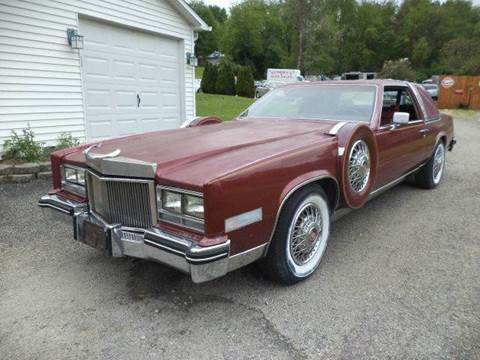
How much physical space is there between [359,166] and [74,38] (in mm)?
6409

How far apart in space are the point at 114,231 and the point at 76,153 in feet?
3.74

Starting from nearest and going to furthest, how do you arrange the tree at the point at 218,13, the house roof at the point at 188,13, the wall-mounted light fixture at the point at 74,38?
the wall-mounted light fixture at the point at 74,38
the house roof at the point at 188,13
the tree at the point at 218,13

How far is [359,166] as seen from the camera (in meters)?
3.43

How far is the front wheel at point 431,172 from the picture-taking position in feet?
18.7

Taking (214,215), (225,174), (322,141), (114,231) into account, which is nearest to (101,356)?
(114,231)

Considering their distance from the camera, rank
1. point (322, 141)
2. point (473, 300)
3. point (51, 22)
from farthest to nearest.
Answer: point (51, 22) → point (322, 141) → point (473, 300)

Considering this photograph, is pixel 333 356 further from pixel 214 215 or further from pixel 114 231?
pixel 114 231

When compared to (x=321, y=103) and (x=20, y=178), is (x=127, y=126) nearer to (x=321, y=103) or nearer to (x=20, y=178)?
(x=20, y=178)

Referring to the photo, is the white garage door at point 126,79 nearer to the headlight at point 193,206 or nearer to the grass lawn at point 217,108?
the grass lawn at point 217,108

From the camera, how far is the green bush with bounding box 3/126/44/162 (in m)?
6.49

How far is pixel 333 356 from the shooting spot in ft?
7.47

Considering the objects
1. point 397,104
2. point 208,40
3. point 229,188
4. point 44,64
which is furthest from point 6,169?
point 208,40

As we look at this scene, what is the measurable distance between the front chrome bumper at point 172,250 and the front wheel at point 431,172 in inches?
157

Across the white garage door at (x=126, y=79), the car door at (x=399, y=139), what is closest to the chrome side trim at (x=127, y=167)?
the car door at (x=399, y=139)
